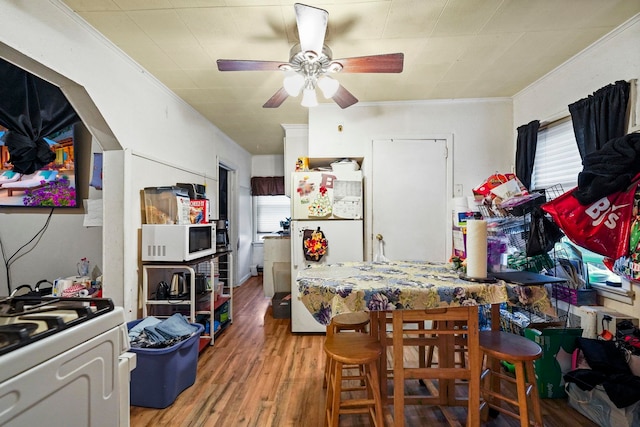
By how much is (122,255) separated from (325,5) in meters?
2.26

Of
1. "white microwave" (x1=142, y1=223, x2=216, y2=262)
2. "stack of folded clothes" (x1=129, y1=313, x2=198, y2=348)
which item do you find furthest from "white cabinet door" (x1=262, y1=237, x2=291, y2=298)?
"stack of folded clothes" (x1=129, y1=313, x2=198, y2=348)

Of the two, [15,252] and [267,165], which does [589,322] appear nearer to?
[15,252]

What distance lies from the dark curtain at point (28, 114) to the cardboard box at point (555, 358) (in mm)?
3820

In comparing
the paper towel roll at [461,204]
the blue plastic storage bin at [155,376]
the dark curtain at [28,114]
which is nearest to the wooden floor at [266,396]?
the blue plastic storage bin at [155,376]

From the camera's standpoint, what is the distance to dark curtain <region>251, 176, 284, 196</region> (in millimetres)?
5426

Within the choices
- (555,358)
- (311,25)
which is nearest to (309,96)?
(311,25)

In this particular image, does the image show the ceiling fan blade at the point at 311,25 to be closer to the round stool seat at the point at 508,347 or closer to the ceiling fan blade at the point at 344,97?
the ceiling fan blade at the point at 344,97

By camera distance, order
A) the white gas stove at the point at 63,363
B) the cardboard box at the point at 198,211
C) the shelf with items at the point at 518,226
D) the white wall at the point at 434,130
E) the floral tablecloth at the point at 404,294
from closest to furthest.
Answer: the white gas stove at the point at 63,363
the floral tablecloth at the point at 404,294
the shelf with items at the point at 518,226
the cardboard box at the point at 198,211
the white wall at the point at 434,130

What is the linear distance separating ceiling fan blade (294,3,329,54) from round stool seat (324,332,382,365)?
5.53 feet

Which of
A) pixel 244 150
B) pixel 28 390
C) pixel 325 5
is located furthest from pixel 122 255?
pixel 244 150

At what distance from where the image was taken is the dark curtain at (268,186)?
5.43m

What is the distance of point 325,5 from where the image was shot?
1.62 metres

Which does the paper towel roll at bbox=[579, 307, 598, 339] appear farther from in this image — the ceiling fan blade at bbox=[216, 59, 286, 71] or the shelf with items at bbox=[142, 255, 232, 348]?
the shelf with items at bbox=[142, 255, 232, 348]

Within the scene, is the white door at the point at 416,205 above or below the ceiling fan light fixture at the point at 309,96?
below
